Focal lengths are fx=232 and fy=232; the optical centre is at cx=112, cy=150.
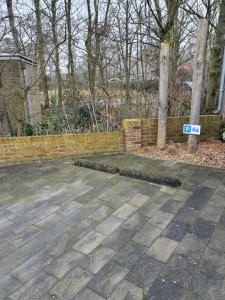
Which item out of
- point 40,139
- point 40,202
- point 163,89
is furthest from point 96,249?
point 163,89

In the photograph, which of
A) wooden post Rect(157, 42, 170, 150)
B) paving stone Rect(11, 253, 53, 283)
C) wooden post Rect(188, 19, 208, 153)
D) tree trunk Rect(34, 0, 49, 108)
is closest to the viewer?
paving stone Rect(11, 253, 53, 283)

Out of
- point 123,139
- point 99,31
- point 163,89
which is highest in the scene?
point 99,31

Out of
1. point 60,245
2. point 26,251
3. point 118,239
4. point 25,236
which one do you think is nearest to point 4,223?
point 25,236

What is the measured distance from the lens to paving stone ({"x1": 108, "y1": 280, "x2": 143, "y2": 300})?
153cm

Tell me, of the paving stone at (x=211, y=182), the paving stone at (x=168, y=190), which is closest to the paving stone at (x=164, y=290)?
the paving stone at (x=168, y=190)

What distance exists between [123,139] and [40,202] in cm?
218

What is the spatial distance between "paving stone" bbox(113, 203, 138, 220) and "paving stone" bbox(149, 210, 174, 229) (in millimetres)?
249

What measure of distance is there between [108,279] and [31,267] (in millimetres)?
630

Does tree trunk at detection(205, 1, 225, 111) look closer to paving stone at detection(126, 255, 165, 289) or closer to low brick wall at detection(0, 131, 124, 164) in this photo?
low brick wall at detection(0, 131, 124, 164)

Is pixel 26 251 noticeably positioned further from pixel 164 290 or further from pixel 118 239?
pixel 164 290

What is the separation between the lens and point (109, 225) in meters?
2.32

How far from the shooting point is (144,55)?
736cm

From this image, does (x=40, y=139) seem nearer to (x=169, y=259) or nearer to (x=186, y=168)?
(x=186, y=168)

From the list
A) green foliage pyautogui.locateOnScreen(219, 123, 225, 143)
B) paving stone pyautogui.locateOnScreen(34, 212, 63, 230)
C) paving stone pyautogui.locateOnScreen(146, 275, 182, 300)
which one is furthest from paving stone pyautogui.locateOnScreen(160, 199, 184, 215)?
green foliage pyautogui.locateOnScreen(219, 123, 225, 143)
